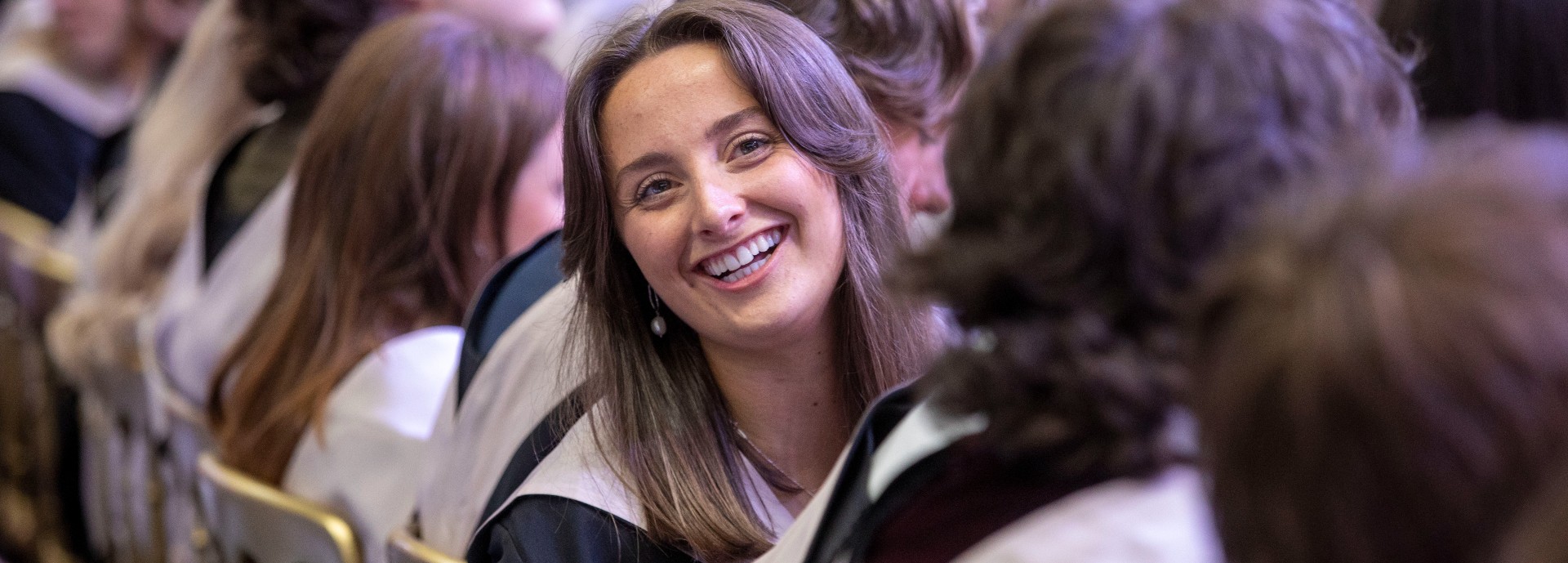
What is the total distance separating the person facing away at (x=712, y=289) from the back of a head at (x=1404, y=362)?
74cm

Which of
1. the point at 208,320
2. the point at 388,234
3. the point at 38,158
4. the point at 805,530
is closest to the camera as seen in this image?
the point at 805,530

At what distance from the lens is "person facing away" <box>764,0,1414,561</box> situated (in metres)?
0.79

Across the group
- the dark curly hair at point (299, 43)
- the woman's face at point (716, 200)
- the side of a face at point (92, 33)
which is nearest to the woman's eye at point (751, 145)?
the woman's face at point (716, 200)

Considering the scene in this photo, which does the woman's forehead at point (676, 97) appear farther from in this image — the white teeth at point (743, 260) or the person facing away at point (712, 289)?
the white teeth at point (743, 260)

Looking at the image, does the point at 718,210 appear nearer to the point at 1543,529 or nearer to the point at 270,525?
the point at 270,525

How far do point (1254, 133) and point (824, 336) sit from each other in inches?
28.8

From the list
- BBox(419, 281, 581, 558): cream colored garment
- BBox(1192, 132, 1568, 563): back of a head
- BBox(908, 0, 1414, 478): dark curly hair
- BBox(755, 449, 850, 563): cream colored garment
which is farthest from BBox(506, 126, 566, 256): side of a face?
Answer: BBox(1192, 132, 1568, 563): back of a head

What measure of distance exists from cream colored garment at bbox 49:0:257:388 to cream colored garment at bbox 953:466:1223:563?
2.22m

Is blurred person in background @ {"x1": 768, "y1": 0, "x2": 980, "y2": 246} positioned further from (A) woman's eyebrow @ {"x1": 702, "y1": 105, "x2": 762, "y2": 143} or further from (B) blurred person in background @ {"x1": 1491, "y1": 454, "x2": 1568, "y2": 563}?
(B) blurred person in background @ {"x1": 1491, "y1": 454, "x2": 1568, "y2": 563}

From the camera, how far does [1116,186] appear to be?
2.62 feet

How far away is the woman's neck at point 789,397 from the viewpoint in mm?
1457

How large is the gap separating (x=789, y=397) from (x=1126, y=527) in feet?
2.24

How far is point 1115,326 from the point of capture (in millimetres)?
818

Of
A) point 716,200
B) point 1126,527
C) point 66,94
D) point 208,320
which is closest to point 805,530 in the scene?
point 1126,527
